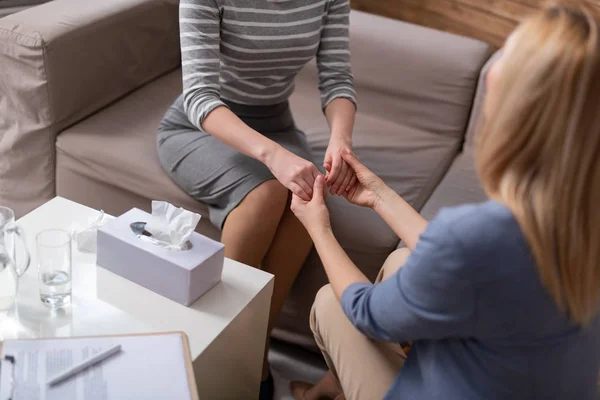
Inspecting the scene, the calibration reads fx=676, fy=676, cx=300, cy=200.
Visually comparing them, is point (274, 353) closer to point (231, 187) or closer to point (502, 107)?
point (231, 187)

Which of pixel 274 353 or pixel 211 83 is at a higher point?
pixel 211 83

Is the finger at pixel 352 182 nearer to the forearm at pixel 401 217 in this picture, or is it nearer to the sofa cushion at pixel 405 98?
the forearm at pixel 401 217

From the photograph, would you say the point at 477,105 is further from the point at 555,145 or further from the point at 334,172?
the point at 555,145

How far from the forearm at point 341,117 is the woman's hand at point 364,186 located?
148 mm

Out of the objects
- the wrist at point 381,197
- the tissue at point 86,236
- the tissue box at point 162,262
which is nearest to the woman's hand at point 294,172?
the wrist at point 381,197

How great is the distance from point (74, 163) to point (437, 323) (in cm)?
124

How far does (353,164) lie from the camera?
1473mm

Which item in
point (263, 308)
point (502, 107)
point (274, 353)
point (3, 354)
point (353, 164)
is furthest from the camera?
point (274, 353)

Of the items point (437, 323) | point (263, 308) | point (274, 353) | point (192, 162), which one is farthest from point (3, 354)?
point (274, 353)

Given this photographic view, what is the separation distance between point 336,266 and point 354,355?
0.52ft

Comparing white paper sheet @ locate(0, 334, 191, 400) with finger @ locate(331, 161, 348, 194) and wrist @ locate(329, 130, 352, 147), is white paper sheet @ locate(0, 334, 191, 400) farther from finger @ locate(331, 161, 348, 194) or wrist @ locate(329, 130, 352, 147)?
wrist @ locate(329, 130, 352, 147)

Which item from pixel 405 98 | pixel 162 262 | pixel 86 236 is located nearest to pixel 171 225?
pixel 162 262

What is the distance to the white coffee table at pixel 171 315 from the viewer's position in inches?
44.5

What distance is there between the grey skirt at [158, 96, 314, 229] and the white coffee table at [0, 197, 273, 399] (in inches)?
10.3
